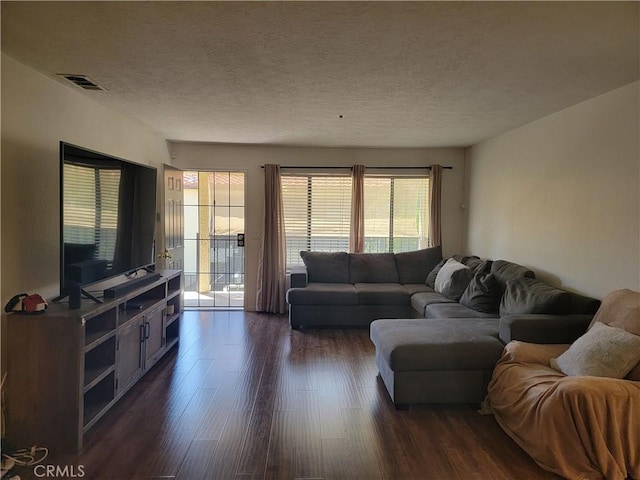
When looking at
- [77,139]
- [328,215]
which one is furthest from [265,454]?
[328,215]

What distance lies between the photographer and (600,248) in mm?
3059

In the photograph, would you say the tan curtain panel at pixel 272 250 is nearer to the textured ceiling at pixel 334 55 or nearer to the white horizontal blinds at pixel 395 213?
the white horizontal blinds at pixel 395 213

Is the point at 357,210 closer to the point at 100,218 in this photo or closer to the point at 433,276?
the point at 433,276

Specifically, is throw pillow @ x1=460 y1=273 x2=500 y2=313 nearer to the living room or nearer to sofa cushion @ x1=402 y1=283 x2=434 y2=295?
the living room

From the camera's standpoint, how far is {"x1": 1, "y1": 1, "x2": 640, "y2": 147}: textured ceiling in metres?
1.89

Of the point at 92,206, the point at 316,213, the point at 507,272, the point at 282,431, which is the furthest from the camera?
the point at 316,213

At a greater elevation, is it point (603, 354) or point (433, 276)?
point (433, 276)

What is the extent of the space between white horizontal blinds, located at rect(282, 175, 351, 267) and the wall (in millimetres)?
275

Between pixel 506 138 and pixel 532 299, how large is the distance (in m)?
2.17

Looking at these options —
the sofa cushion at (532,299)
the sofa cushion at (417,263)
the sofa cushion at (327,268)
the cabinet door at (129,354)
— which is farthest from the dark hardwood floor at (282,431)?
the sofa cushion at (417,263)

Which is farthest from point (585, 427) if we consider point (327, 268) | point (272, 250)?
point (272, 250)

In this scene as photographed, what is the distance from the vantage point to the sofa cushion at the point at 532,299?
120 inches

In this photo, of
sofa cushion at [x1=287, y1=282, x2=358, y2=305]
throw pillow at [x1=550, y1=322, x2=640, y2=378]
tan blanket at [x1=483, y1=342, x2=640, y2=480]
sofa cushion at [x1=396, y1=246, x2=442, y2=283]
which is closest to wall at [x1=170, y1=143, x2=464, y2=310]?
sofa cushion at [x1=396, y1=246, x2=442, y2=283]

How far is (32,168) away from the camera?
2.64 metres
